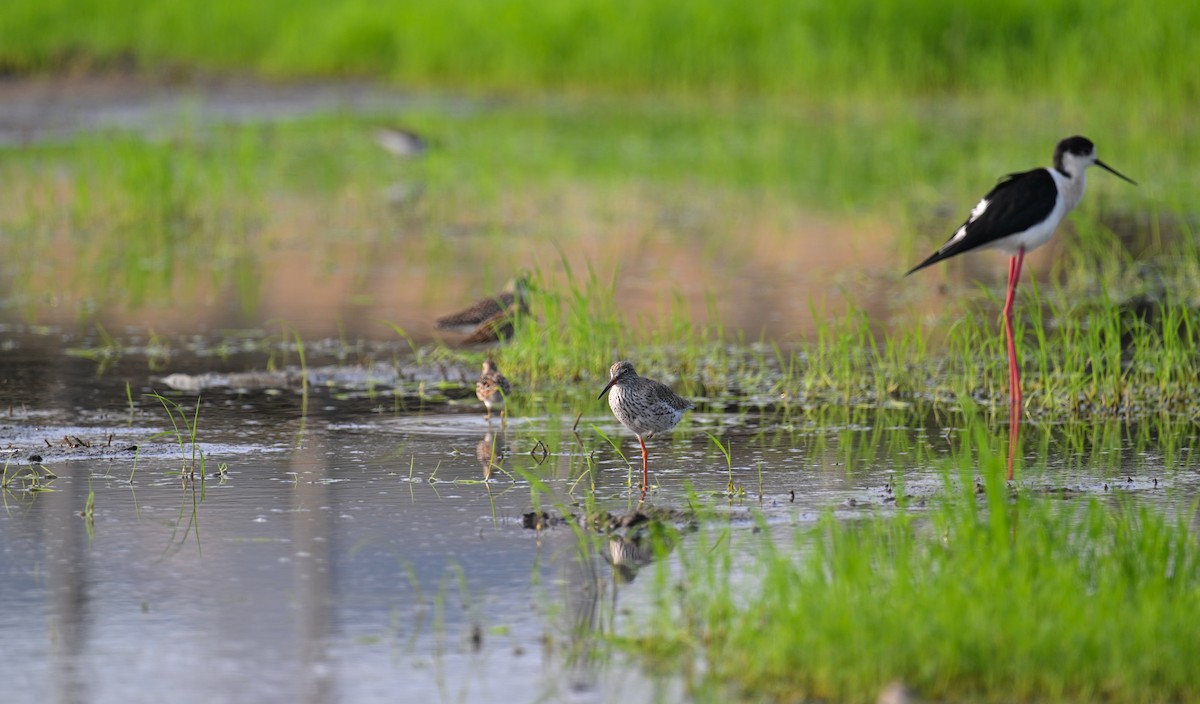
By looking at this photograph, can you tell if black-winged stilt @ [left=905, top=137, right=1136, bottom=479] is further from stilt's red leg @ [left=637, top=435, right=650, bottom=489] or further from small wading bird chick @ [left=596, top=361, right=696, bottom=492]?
stilt's red leg @ [left=637, top=435, right=650, bottom=489]

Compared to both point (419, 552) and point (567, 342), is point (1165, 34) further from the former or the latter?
point (419, 552)

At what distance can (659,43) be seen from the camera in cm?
2478

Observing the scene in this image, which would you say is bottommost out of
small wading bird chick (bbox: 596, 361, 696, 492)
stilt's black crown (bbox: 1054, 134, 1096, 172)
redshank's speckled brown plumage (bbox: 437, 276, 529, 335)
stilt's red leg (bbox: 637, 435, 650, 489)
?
stilt's red leg (bbox: 637, 435, 650, 489)

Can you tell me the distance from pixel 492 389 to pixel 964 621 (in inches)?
151

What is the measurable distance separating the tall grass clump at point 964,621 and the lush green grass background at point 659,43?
51.9ft

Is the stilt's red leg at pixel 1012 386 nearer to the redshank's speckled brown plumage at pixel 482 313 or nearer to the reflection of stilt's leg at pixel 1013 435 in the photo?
the reflection of stilt's leg at pixel 1013 435

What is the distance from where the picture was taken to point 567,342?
373 inches

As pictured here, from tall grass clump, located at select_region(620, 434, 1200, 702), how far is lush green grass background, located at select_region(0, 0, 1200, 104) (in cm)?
1582

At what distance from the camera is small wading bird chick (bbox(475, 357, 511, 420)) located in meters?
8.08

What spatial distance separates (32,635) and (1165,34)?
58.0ft

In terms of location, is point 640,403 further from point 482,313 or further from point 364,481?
point 482,313

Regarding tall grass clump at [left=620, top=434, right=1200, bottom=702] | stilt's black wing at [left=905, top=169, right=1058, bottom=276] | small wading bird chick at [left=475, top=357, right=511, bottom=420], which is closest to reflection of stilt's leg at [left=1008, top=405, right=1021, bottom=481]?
stilt's black wing at [left=905, top=169, right=1058, bottom=276]

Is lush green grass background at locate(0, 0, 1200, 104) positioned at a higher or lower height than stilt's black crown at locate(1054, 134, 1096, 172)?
higher

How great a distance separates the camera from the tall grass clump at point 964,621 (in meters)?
4.43
